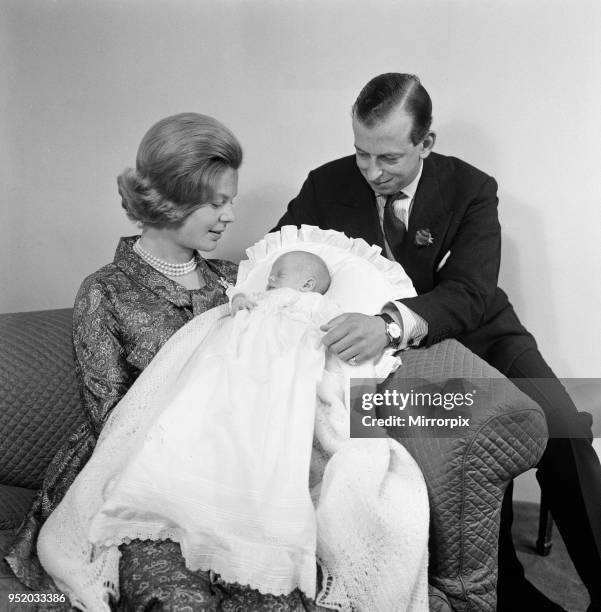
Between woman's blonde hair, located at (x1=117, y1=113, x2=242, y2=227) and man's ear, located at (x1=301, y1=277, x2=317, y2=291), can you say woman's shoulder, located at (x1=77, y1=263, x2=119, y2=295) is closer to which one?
woman's blonde hair, located at (x1=117, y1=113, x2=242, y2=227)

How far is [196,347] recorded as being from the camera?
6.20ft

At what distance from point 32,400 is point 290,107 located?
1401 mm

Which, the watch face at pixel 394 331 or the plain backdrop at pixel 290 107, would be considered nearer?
the watch face at pixel 394 331

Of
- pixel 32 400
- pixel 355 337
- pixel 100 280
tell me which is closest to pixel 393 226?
pixel 355 337

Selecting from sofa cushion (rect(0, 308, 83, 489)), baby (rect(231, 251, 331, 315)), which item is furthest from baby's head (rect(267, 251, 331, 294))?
sofa cushion (rect(0, 308, 83, 489))

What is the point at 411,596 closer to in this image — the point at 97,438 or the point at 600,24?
the point at 97,438

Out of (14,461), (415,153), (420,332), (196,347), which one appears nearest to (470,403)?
(420,332)

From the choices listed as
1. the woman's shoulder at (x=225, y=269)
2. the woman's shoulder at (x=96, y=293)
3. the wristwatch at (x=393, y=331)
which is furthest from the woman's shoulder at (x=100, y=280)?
the wristwatch at (x=393, y=331)

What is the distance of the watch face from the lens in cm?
193

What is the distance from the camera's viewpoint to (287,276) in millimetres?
1989

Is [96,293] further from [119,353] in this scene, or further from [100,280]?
[119,353]

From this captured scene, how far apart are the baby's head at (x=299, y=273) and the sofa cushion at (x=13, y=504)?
2.85 feet

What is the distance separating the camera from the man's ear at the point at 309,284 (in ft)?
6.55

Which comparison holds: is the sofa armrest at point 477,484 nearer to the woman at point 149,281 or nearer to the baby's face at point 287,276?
the baby's face at point 287,276
